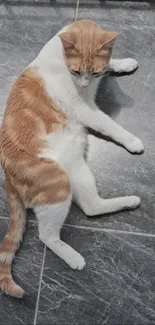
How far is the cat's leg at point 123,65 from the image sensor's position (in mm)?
2020

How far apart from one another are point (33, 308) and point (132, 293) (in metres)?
0.37

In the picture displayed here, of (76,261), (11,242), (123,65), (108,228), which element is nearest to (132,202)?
(108,228)

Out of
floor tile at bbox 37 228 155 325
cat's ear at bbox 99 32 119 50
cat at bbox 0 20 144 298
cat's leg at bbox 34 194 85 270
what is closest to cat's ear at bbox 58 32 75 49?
cat at bbox 0 20 144 298

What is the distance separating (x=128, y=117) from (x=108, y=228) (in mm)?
469

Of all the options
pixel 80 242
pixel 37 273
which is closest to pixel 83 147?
pixel 80 242

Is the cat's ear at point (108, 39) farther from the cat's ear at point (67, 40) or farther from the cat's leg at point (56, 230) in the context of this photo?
the cat's leg at point (56, 230)

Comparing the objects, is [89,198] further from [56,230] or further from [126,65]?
[126,65]

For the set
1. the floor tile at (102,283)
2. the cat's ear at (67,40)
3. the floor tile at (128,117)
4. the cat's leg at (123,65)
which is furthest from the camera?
the cat's leg at (123,65)

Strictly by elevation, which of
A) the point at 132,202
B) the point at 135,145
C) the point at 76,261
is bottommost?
the point at 76,261

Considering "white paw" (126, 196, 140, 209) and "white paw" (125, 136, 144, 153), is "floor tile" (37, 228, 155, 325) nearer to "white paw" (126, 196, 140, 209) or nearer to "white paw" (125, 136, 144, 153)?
"white paw" (126, 196, 140, 209)

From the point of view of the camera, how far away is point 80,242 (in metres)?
1.85

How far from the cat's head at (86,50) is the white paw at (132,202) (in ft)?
1.51

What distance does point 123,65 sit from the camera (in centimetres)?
202

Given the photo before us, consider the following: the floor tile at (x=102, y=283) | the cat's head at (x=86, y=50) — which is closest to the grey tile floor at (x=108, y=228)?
the floor tile at (x=102, y=283)
